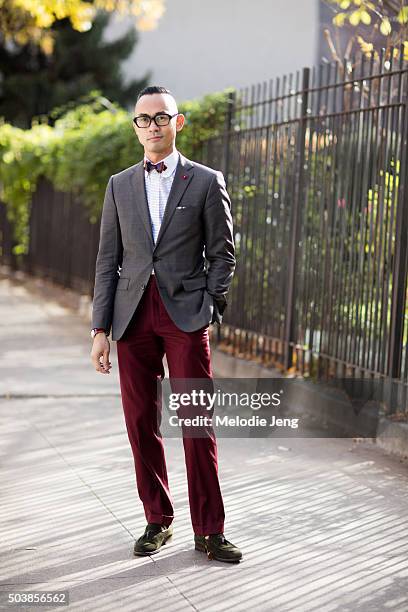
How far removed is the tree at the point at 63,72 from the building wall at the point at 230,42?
499cm

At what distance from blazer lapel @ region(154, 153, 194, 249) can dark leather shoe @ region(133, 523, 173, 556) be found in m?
1.29

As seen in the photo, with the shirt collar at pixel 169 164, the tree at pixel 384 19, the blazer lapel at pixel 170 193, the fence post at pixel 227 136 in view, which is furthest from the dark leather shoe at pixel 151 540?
the fence post at pixel 227 136

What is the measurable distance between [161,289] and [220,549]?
3.86 feet

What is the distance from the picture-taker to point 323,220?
325 inches

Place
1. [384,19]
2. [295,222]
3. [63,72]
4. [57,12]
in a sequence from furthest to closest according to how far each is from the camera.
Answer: [63,72] < [57,12] < [295,222] < [384,19]

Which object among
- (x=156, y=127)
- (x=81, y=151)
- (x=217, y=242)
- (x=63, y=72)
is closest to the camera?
(x=156, y=127)

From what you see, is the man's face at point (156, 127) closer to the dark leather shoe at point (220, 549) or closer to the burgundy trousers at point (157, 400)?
the burgundy trousers at point (157, 400)

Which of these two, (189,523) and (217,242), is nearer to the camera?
(217,242)

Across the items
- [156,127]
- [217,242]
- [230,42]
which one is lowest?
[217,242]

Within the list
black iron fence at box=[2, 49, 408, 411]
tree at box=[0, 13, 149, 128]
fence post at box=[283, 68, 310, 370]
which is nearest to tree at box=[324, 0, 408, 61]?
black iron fence at box=[2, 49, 408, 411]

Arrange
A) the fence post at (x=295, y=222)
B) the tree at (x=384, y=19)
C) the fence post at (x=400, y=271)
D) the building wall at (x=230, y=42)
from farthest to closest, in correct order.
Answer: the building wall at (x=230, y=42), the fence post at (x=295, y=222), the tree at (x=384, y=19), the fence post at (x=400, y=271)

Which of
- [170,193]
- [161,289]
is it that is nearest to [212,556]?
[161,289]

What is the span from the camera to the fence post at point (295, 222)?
8680mm

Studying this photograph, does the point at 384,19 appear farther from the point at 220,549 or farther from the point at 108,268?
the point at 220,549
